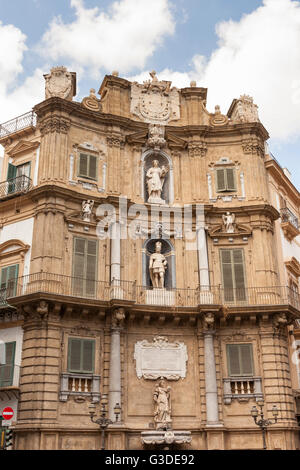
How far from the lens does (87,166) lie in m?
26.4

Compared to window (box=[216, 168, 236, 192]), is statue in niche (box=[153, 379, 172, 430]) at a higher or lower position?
lower

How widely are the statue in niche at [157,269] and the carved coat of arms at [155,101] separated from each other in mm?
7448

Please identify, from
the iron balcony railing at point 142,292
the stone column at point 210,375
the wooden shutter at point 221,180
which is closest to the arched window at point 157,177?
the wooden shutter at point 221,180

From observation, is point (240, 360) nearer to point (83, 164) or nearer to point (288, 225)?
point (288, 225)

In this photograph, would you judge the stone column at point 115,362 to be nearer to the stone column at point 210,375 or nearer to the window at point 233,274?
the stone column at point 210,375

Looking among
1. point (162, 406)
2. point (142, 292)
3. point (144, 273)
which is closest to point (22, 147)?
point (144, 273)

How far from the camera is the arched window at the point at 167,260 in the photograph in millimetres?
25812

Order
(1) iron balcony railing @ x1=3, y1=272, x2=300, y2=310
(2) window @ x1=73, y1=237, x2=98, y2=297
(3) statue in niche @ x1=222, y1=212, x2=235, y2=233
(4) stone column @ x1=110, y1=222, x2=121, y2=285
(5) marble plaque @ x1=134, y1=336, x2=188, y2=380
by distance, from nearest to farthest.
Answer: (1) iron balcony railing @ x1=3, y1=272, x2=300, y2=310
(5) marble plaque @ x1=134, y1=336, x2=188, y2=380
(2) window @ x1=73, y1=237, x2=98, y2=297
(4) stone column @ x1=110, y1=222, x2=121, y2=285
(3) statue in niche @ x1=222, y1=212, x2=235, y2=233

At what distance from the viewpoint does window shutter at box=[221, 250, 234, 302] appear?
2555 cm

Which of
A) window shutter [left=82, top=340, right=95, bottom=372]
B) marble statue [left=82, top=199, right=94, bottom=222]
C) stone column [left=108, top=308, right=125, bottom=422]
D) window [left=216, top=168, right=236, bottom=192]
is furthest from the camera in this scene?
window [left=216, top=168, right=236, bottom=192]

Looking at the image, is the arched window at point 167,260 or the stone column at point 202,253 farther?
the arched window at point 167,260

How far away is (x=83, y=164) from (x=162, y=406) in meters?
11.6

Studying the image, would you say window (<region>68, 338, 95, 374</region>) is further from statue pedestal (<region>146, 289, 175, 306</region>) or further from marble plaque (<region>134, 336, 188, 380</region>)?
statue pedestal (<region>146, 289, 175, 306</region>)

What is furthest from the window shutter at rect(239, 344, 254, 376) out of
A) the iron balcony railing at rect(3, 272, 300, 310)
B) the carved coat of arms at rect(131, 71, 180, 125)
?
the carved coat of arms at rect(131, 71, 180, 125)
